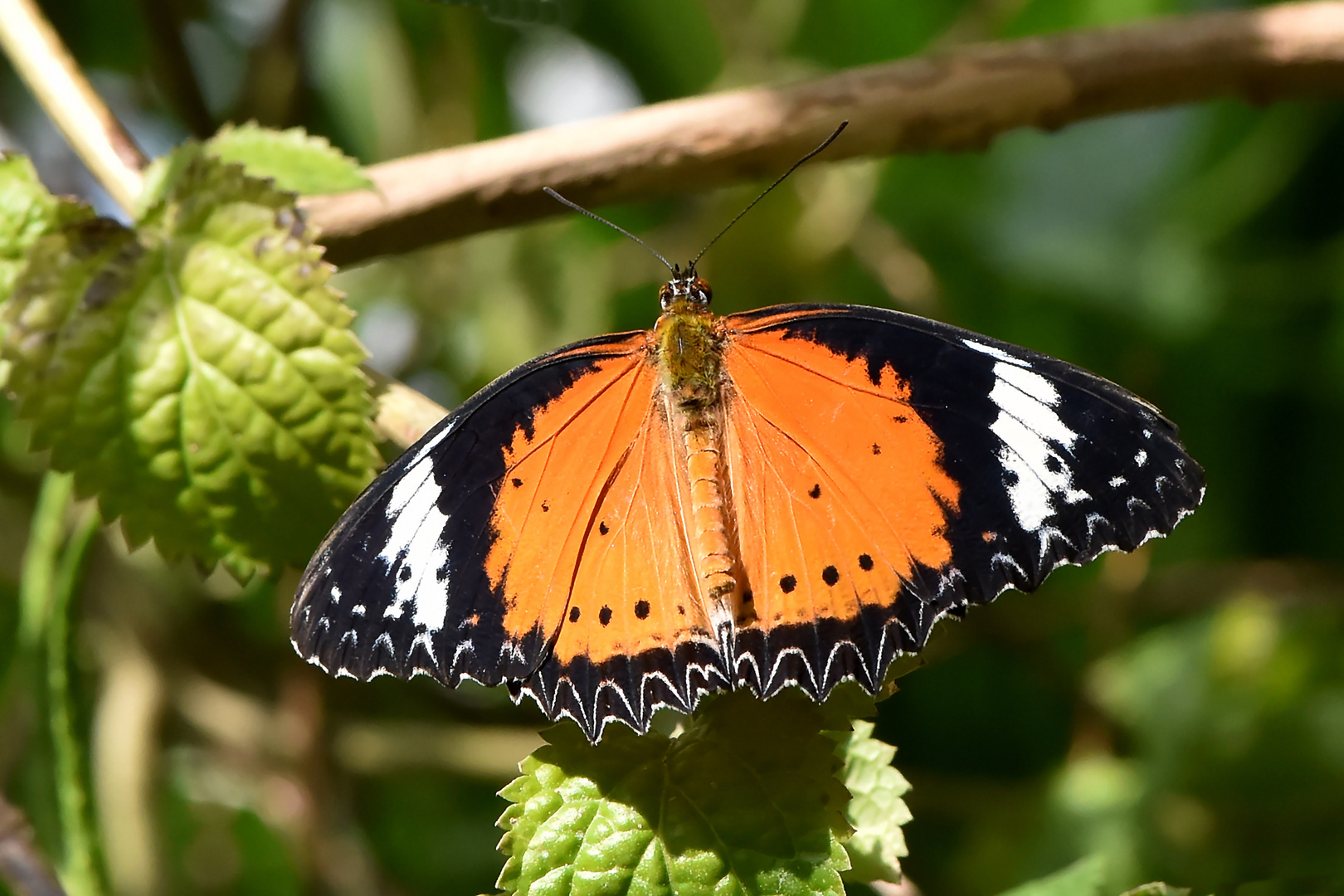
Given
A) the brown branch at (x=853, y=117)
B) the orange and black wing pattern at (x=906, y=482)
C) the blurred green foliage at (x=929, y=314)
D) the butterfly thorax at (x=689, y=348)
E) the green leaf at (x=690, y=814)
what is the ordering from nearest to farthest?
the green leaf at (x=690, y=814) → the orange and black wing pattern at (x=906, y=482) → the brown branch at (x=853, y=117) → the butterfly thorax at (x=689, y=348) → the blurred green foliage at (x=929, y=314)

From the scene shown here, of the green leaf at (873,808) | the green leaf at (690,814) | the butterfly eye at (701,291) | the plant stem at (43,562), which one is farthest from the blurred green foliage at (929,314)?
the green leaf at (690,814)

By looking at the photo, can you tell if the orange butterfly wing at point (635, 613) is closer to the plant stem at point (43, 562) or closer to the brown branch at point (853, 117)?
the brown branch at point (853, 117)

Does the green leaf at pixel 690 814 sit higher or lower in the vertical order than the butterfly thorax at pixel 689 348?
lower

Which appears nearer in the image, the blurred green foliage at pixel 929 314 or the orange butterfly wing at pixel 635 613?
the orange butterfly wing at pixel 635 613

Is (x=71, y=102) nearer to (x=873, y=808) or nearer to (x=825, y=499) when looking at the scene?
(x=825, y=499)

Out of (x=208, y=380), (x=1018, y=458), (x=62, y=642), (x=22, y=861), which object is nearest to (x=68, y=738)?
(x=62, y=642)

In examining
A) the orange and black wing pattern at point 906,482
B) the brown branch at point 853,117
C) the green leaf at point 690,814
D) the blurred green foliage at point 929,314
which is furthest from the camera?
the blurred green foliage at point 929,314

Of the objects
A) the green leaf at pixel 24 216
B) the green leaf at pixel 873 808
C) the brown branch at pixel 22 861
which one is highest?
the green leaf at pixel 24 216
